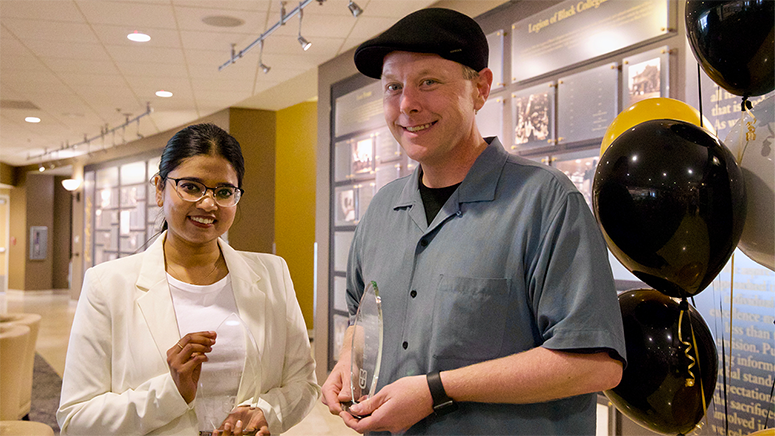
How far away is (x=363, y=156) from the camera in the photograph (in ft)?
17.9

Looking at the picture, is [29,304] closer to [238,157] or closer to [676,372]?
[238,157]

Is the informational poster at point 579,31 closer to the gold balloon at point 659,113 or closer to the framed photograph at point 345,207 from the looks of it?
the gold balloon at point 659,113

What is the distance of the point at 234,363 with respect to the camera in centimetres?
123

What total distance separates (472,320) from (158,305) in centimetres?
91

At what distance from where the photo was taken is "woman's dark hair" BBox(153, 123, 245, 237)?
168 centimetres

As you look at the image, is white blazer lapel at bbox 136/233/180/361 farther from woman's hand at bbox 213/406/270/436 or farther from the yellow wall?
the yellow wall

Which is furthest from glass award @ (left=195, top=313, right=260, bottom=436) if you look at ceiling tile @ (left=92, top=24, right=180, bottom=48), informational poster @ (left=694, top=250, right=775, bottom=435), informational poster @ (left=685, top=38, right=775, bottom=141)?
ceiling tile @ (left=92, top=24, right=180, bottom=48)

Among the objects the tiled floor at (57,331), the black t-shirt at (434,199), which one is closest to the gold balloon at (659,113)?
the black t-shirt at (434,199)

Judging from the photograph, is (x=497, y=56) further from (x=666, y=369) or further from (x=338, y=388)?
(x=338, y=388)

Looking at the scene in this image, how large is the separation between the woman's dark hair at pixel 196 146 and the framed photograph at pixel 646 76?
2127mm

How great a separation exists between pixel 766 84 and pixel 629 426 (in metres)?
2.12

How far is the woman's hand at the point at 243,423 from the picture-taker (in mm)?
1238

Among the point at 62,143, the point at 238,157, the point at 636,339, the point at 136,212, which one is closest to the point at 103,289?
Result: the point at 238,157

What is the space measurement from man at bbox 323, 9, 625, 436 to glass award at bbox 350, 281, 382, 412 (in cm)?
4
